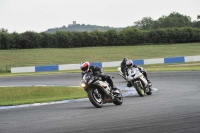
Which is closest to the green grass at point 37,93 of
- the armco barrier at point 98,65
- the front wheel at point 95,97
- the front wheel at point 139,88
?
the front wheel at point 139,88

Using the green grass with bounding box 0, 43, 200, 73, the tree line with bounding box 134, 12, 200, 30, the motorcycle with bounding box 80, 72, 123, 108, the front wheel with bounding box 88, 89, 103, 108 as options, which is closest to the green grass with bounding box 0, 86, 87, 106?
the motorcycle with bounding box 80, 72, 123, 108

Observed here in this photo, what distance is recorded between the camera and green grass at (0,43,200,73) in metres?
48.2

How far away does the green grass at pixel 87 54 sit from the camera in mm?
48250

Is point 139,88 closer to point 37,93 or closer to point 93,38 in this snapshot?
point 37,93

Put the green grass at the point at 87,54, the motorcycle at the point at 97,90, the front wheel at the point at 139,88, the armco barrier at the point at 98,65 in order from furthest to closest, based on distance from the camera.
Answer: the green grass at the point at 87,54 < the armco barrier at the point at 98,65 < the front wheel at the point at 139,88 < the motorcycle at the point at 97,90

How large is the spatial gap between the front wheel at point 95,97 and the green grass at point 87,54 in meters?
35.8

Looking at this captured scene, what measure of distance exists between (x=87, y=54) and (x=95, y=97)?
4302 cm

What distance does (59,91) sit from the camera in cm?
1655

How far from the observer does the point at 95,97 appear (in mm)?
10633

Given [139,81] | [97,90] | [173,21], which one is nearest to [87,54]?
[139,81]

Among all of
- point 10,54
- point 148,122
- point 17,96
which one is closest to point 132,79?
point 17,96

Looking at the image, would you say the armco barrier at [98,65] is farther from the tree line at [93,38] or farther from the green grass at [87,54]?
the tree line at [93,38]

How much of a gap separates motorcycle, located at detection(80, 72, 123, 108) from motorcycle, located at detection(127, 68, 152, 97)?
8.36ft

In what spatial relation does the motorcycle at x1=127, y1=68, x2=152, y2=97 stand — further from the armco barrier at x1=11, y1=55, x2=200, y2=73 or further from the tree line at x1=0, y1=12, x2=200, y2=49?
the tree line at x1=0, y1=12, x2=200, y2=49
